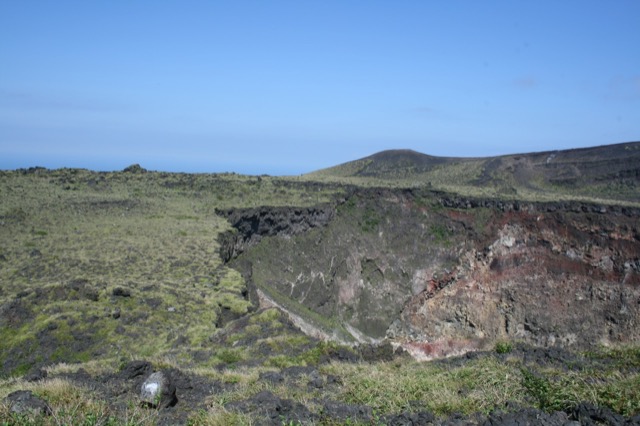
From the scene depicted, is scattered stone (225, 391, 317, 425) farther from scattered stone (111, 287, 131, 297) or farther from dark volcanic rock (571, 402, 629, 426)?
scattered stone (111, 287, 131, 297)

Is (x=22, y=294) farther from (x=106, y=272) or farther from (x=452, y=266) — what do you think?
(x=452, y=266)

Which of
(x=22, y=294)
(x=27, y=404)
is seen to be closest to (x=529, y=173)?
(x=22, y=294)

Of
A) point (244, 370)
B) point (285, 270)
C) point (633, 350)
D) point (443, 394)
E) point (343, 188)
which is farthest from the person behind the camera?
point (343, 188)

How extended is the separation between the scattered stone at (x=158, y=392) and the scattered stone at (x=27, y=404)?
1655 millimetres

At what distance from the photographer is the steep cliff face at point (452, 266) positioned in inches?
1442

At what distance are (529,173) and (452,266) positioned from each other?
26.2 metres

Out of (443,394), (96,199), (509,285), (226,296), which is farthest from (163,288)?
(509,285)

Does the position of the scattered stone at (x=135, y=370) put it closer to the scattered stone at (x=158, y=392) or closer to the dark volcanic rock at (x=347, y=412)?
the scattered stone at (x=158, y=392)

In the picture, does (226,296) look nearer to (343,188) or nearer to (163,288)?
(163,288)

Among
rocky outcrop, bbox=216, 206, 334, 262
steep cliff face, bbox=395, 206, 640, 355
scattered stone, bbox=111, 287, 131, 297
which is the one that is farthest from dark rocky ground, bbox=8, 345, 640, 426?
steep cliff face, bbox=395, 206, 640, 355

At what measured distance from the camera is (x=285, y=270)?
1436 inches

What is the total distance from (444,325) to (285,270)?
12895mm

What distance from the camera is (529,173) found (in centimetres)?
6319

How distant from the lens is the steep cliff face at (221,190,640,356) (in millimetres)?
36625
